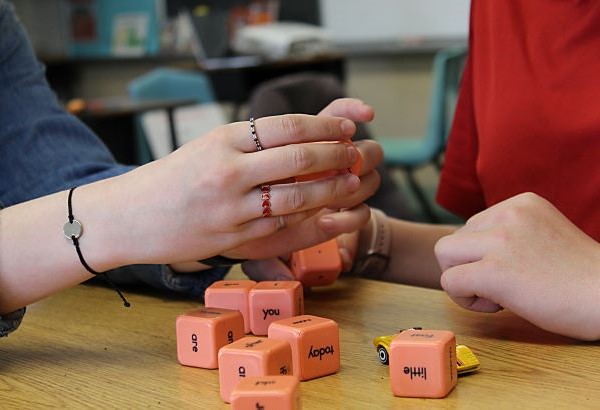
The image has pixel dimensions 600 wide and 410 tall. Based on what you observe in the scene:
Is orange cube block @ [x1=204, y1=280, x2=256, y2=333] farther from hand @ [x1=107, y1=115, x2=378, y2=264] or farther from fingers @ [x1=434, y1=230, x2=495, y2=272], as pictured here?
fingers @ [x1=434, y1=230, x2=495, y2=272]

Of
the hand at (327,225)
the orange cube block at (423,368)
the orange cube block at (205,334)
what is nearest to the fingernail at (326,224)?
the hand at (327,225)

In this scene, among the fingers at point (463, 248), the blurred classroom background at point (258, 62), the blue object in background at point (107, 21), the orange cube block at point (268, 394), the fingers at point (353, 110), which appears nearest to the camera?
the orange cube block at point (268, 394)

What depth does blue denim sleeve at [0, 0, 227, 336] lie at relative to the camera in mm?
1289

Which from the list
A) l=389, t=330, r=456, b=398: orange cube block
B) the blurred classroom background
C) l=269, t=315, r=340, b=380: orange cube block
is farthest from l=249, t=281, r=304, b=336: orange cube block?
the blurred classroom background

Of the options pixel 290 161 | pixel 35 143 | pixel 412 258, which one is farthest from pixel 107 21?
pixel 290 161

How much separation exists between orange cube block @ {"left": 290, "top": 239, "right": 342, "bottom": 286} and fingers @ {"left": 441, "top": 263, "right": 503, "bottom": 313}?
236mm

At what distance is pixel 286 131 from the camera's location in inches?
35.2

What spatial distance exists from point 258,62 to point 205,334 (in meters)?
4.81

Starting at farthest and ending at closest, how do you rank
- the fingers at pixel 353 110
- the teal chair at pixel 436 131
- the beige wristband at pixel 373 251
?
the teal chair at pixel 436 131
the beige wristband at pixel 373 251
the fingers at pixel 353 110

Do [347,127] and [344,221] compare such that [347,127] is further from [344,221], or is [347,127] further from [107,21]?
[107,21]

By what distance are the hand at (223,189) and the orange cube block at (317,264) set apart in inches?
8.5

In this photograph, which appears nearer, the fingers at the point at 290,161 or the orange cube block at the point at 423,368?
the orange cube block at the point at 423,368

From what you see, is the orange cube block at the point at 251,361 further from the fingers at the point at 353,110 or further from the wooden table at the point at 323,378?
the fingers at the point at 353,110

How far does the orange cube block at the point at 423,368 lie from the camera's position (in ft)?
2.50
